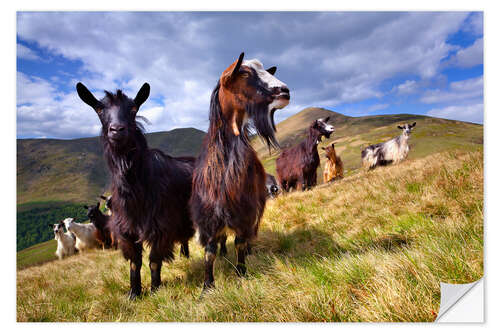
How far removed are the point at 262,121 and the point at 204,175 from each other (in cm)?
80

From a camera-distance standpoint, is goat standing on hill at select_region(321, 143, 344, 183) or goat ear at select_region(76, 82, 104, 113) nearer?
goat ear at select_region(76, 82, 104, 113)

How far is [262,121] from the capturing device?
7.95 feet

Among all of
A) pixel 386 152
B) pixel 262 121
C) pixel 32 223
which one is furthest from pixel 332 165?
pixel 32 223

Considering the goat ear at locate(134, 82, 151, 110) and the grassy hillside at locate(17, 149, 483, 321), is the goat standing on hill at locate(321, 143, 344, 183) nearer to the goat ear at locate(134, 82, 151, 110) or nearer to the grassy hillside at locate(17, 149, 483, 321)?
the grassy hillside at locate(17, 149, 483, 321)

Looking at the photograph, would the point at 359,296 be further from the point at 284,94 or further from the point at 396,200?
the point at 396,200

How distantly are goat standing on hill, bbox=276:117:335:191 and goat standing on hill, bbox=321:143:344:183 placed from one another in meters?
1.66

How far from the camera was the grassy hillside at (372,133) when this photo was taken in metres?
3.75

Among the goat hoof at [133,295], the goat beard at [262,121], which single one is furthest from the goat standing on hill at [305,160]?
the goat hoof at [133,295]

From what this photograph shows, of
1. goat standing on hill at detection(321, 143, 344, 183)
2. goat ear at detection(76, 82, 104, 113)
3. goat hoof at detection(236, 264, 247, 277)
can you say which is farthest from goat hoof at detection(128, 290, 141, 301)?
goat standing on hill at detection(321, 143, 344, 183)

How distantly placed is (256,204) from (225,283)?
84 cm

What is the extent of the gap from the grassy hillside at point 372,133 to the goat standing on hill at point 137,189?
1139 mm

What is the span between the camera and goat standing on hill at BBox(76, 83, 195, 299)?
8.04ft

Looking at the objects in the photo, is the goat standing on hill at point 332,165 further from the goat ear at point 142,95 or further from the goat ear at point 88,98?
the goat ear at point 88,98
